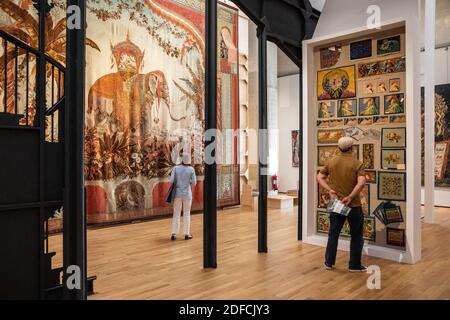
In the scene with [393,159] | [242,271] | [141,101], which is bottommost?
[242,271]

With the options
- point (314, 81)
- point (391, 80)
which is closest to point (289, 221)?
point (314, 81)

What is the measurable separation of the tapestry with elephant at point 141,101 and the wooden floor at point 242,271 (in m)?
1.34

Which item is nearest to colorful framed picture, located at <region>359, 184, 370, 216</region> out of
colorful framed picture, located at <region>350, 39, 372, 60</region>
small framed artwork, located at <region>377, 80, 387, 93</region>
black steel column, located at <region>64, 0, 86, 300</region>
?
small framed artwork, located at <region>377, 80, 387, 93</region>

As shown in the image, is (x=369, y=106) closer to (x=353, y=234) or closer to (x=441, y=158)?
(x=353, y=234)

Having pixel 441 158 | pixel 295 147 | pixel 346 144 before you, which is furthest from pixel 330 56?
pixel 295 147

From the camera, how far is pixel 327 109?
6219 mm

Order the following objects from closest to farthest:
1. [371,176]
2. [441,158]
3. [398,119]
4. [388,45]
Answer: [398,119] → [388,45] → [371,176] → [441,158]

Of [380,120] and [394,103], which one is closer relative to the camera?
[394,103]

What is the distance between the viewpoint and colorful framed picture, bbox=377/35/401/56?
541cm

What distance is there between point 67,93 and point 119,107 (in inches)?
187

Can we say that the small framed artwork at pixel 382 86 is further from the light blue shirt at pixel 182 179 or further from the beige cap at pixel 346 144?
the light blue shirt at pixel 182 179

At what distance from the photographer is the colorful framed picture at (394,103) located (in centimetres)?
536

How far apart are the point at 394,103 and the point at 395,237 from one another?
1931 millimetres

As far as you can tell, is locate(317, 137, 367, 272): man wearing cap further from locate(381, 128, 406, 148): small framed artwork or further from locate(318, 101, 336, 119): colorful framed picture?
locate(318, 101, 336, 119): colorful framed picture
